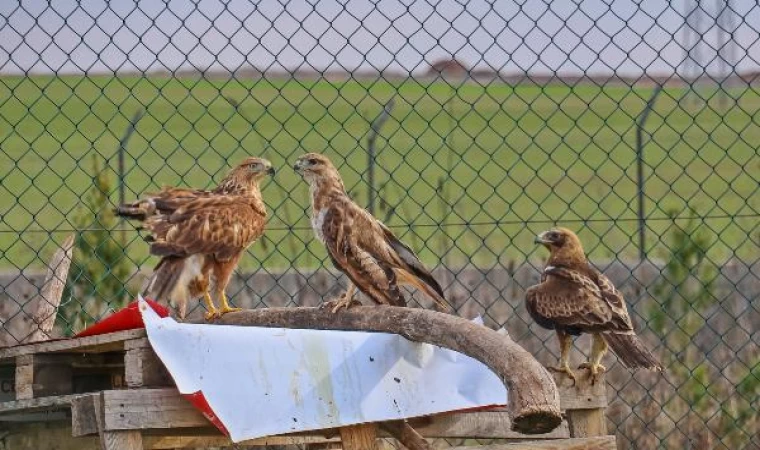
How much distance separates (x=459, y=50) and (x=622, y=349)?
1419mm

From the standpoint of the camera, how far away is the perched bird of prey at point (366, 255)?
6.29 m

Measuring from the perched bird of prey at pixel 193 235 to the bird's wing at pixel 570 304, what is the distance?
4.14ft

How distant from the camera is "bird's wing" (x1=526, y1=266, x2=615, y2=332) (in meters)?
7.15

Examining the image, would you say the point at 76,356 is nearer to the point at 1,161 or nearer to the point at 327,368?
the point at 327,368

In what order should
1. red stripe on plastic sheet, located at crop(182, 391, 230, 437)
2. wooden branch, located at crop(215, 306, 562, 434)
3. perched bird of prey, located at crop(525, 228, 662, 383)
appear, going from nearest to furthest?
1. wooden branch, located at crop(215, 306, 562, 434)
2. red stripe on plastic sheet, located at crop(182, 391, 230, 437)
3. perched bird of prey, located at crop(525, 228, 662, 383)

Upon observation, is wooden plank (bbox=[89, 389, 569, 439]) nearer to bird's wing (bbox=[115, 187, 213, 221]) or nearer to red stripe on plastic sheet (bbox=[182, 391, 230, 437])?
red stripe on plastic sheet (bbox=[182, 391, 230, 437])

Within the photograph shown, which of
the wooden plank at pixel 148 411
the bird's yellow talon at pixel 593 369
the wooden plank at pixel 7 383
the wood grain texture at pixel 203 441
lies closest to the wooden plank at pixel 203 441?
the wood grain texture at pixel 203 441

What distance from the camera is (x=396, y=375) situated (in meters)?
5.75

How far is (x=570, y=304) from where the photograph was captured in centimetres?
720

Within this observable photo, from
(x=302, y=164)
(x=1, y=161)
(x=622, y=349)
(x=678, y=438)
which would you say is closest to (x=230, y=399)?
(x=302, y=164)

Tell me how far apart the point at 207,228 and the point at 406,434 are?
1.01 meters

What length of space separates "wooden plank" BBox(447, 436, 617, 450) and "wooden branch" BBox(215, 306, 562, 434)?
0.31m

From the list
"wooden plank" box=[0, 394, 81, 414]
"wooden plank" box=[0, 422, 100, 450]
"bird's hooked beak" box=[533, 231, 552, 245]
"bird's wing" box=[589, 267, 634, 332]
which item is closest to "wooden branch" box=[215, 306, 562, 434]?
"wooden plank" box=[0, 422, 100, 450]

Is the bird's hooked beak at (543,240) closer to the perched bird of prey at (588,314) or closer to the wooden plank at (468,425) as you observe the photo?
the perched bird of prey at (588,314)
